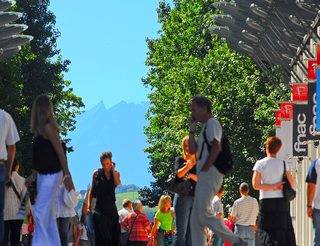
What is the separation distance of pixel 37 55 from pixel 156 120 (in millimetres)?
8186

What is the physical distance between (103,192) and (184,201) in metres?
2.05

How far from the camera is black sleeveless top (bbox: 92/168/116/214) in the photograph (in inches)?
859

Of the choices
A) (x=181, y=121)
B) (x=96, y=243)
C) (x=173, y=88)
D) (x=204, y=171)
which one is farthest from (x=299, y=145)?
(x=173, y=88)

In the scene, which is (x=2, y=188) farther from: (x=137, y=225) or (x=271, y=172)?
(x=137, y=225)

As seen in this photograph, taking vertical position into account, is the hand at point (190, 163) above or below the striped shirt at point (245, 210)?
below

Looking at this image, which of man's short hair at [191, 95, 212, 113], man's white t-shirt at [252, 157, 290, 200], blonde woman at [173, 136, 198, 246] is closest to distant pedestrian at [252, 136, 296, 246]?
man's white t-shirt at [252, 157, 290, 200]

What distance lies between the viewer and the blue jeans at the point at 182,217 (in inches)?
794

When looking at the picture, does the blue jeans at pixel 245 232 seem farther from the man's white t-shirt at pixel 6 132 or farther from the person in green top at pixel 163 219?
the man's white t-shirt at pixel 6 132

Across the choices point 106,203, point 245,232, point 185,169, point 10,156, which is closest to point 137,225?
point 245,232

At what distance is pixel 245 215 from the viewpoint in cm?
2786

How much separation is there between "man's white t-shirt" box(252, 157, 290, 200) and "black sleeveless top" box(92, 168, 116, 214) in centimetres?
285

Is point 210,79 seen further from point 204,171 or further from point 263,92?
point 204,171

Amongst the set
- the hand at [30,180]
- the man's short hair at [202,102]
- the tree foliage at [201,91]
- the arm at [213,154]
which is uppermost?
the tree foliage at [201,91]

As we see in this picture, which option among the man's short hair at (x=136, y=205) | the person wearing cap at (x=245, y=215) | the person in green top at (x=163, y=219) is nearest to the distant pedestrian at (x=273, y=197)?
the person wearing cap at (x=245, y=215)
